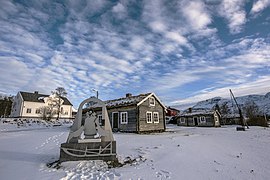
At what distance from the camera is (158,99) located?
73.9ft

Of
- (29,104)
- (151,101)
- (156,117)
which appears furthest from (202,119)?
(29,104)

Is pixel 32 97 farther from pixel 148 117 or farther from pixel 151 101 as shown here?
pixel 148 117

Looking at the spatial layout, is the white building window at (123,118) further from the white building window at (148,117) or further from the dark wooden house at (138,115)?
the white building window at (148,117)

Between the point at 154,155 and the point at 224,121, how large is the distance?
50568 mm

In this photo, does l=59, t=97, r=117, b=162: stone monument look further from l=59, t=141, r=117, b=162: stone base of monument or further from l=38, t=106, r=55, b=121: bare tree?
l=38, t=106, r=55, b=121: bare tree

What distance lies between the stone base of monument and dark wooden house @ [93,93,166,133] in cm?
1224

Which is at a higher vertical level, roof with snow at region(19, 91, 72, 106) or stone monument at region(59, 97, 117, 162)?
roof with snow at region(19, 91, 72, 106)

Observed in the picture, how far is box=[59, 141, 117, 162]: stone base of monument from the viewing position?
20.7 feet

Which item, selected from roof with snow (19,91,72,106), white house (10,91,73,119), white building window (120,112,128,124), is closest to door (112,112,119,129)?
→ white building window (120,112,128,124)

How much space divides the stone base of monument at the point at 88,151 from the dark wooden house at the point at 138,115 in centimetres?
1224

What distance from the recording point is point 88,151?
6516mm

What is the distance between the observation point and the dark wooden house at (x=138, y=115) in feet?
62.5

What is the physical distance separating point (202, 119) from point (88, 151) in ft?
121

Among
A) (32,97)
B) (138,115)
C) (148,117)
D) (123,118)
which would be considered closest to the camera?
(138,115)
